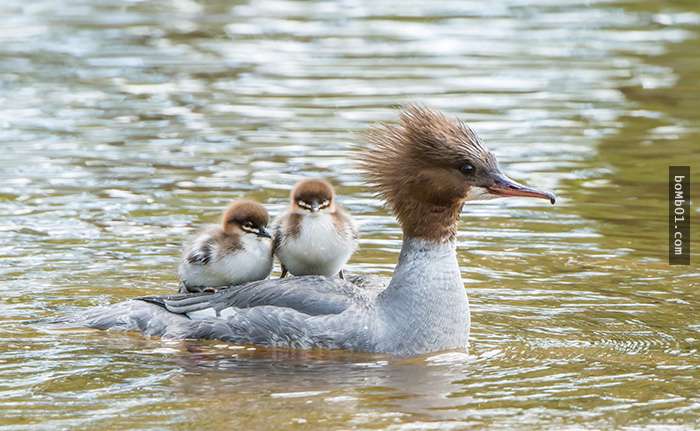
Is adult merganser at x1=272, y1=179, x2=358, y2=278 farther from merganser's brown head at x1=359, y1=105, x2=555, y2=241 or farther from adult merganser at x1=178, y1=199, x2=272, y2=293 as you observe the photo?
merganser's brown head at x1=359, y1=105, x2=555, y2=241

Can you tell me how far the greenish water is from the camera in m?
8.59

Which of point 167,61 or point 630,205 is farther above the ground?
point 167,61

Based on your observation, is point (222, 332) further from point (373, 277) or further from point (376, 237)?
point (376, 237)

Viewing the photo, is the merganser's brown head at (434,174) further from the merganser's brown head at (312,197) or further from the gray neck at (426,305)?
the merganser's brown head at (312,197)

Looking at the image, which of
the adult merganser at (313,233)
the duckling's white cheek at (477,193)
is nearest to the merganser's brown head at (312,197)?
the adult merganser at (313,233)

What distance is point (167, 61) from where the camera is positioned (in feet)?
65.5

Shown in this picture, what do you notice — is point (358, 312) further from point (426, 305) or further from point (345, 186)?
point (345, 186)

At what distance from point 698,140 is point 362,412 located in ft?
27.8

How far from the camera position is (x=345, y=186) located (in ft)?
46.3

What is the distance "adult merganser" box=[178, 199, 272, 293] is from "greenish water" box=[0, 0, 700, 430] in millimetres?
554

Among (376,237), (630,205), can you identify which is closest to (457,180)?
(376,237)

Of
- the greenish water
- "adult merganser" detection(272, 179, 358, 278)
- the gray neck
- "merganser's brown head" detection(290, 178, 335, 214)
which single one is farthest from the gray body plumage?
"merganser's brown head" detection(290, 178, 335, 214)

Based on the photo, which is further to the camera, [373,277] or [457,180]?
[373,277]

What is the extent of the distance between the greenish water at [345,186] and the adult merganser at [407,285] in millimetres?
153
